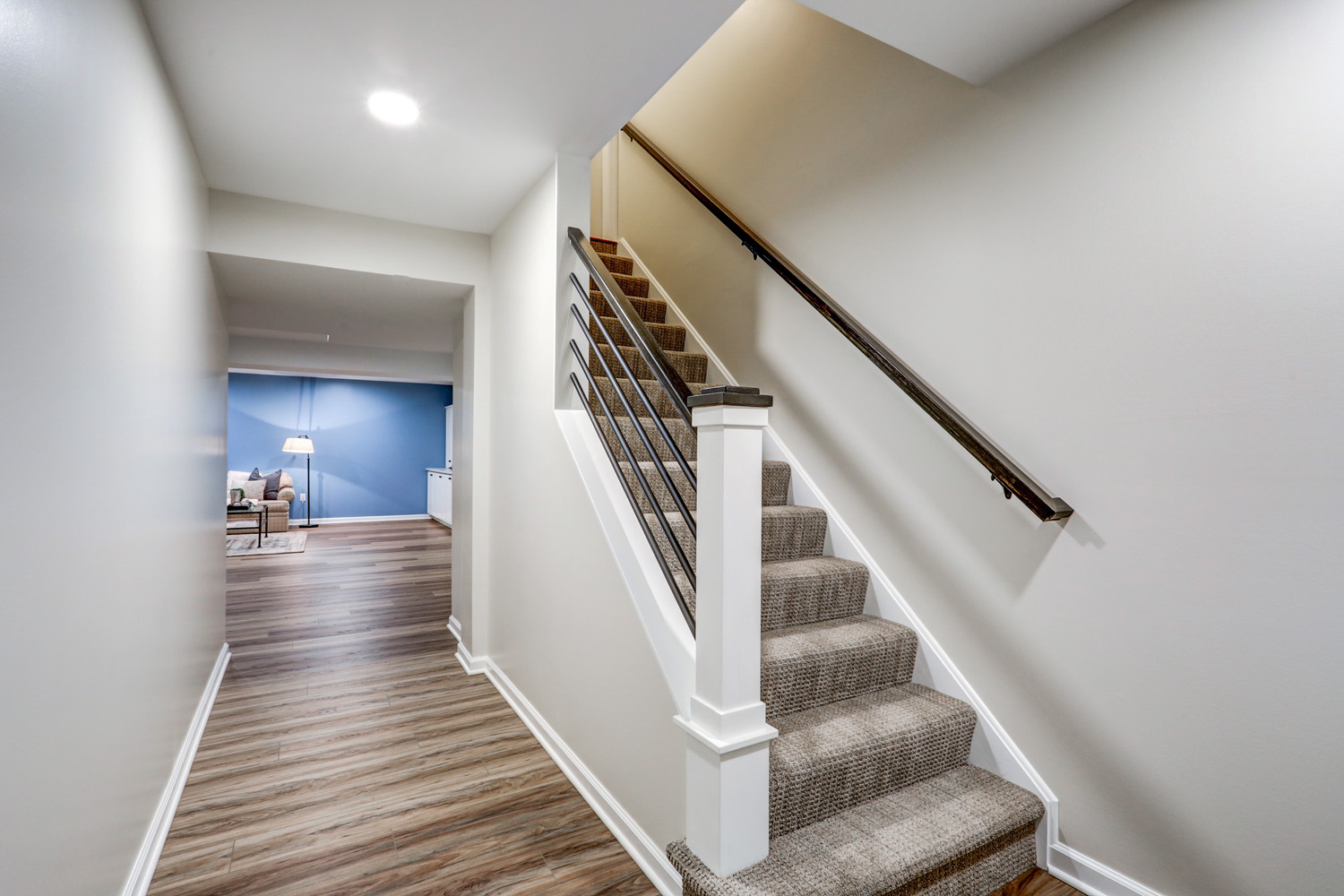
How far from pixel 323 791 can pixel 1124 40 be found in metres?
3.13

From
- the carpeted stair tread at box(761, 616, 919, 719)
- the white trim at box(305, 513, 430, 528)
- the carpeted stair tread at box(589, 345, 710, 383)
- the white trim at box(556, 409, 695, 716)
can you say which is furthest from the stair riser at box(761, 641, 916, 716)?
the white trim at box(305, 513, 430, 528)

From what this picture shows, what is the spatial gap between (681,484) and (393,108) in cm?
158

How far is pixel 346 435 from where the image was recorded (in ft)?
32.3

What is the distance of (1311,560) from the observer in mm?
Answer: 1261

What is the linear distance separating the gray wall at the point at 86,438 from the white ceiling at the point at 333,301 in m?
0.86

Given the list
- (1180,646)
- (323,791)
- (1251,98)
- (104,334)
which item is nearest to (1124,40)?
(1251,98)

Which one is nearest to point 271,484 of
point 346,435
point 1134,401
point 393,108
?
point 346,435

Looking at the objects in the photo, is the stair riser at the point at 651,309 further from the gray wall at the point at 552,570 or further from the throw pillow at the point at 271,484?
the throw pillow at the point at 271,484

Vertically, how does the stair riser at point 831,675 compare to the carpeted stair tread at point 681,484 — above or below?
below

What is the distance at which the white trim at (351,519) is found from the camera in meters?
9.55

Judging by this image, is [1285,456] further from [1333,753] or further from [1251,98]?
[1251,98]

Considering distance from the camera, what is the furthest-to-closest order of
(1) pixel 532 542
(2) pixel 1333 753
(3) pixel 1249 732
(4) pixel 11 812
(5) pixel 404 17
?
(1) pixel 532 542 → (5) pixel 404 17 → (3) pixel 1249 732 → (2) pixel 1333 753 → (4) pixel 11 812

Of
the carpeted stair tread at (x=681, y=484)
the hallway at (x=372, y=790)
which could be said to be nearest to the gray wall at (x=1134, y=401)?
the carpeted stair tread at (x=681, y=484)

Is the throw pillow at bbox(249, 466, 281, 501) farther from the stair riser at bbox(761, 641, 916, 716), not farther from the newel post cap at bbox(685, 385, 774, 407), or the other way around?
the newel post cap at bbox(685, 385, 774, 407)
